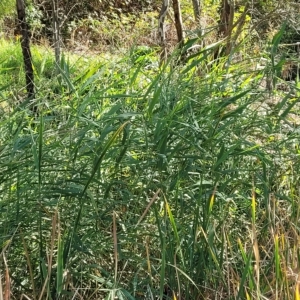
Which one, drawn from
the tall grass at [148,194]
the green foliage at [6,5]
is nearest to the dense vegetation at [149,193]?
the tall grass at [148,194]

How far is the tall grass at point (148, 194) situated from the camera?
2.24m

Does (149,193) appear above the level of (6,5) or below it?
below

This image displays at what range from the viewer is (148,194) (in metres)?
2.52

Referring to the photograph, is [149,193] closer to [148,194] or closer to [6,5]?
[148,194]

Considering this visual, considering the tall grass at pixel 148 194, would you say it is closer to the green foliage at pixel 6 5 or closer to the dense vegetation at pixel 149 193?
the dense vegetation at pixel 149 193

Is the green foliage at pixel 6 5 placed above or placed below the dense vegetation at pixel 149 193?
above

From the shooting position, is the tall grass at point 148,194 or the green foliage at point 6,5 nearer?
the tall grass at point 148,194

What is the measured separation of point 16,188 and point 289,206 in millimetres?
1210

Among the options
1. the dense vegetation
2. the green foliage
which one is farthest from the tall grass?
the green foliage

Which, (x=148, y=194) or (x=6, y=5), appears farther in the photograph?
(x=6, y=5)

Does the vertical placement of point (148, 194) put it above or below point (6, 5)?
below

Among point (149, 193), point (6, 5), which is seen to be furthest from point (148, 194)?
point (6, 5)

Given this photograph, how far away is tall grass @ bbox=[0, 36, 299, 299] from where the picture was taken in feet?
7.34

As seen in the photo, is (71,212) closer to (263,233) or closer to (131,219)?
(131,219)
